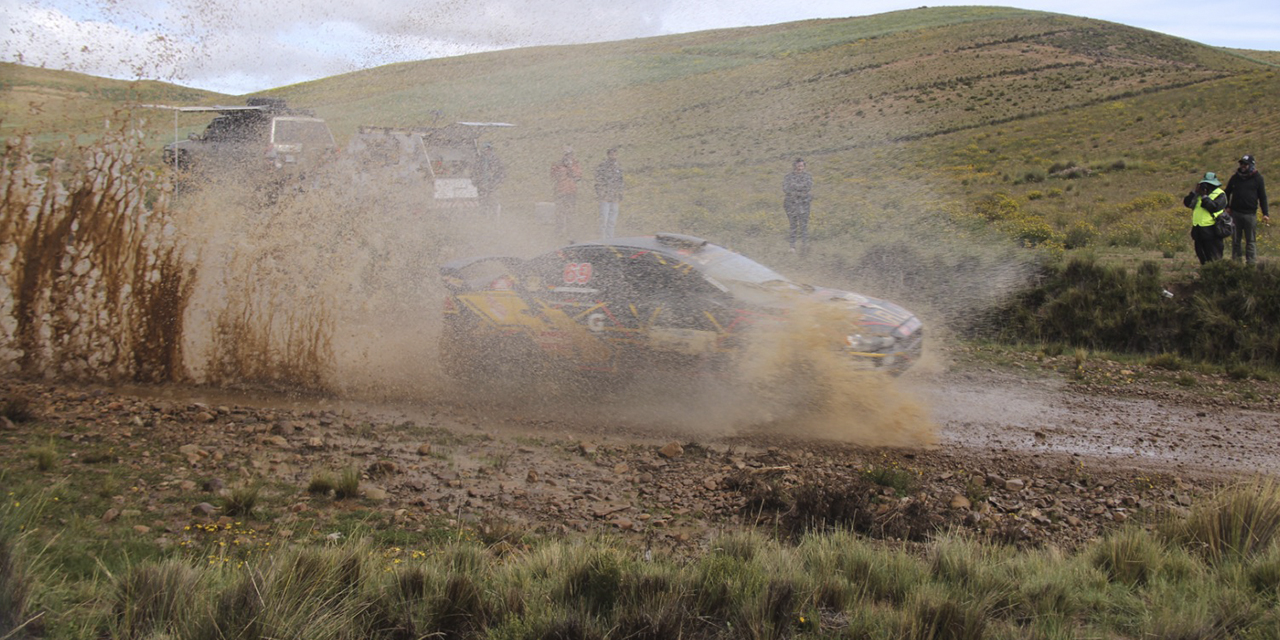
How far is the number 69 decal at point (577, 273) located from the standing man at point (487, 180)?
8.39 m

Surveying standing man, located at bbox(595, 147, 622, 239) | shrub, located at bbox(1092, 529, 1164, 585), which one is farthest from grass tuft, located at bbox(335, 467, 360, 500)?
standing man, located at bbox(595, 147, 622, 239)

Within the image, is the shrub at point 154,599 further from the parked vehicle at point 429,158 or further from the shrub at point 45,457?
the parked vehicle at point 429,158

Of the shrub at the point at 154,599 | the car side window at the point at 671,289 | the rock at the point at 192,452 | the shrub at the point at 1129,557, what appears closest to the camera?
the shrub at the point at 154,599

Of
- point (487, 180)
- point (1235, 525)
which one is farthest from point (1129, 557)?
point (487, 180)

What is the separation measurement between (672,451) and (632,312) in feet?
4.89

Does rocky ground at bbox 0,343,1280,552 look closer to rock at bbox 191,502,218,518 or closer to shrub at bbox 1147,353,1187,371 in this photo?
rock at bbox 191,502,218,518

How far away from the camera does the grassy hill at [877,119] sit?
61.7ft

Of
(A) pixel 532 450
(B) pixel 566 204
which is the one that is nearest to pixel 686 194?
(B) pixel 566 204

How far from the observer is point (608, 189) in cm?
1484

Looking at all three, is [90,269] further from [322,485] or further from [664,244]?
[664,244]

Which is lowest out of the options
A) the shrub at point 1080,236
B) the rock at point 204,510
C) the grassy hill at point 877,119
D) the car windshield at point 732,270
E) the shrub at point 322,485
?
the rock at point 204,510

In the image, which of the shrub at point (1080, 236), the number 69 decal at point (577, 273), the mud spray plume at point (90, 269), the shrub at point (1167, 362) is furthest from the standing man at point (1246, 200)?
the mud spray plume at point (90, 269)

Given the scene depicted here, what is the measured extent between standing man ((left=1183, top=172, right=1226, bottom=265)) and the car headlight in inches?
274

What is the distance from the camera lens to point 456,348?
8.00 meters
